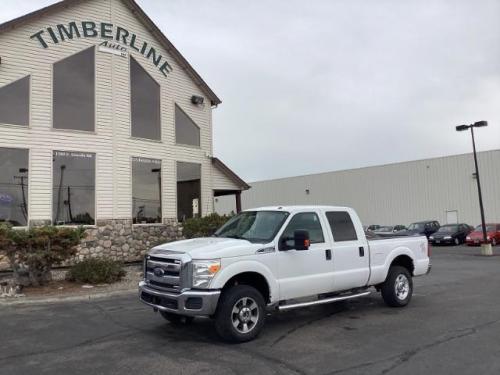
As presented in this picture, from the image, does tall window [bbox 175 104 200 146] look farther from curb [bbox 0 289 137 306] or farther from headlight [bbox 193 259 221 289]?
headlight [bbox 193 259 221 289]

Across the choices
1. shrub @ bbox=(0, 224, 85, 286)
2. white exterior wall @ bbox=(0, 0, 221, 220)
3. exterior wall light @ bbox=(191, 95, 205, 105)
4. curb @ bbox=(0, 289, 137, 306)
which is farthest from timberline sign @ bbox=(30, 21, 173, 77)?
curb @ bbox=(0, 289, 137, 306)

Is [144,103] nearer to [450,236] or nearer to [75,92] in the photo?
[75,92]

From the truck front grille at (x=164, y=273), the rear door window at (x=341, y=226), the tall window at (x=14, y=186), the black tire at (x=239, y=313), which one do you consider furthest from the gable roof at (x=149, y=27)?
Answer: the black tire at (x=239, y=313)

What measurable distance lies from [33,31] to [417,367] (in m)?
16.4

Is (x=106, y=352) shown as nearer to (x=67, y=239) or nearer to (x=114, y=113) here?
(x=67, y=239)

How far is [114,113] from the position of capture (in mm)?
18344

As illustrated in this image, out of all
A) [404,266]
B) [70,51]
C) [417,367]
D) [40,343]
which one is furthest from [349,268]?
[70,51]

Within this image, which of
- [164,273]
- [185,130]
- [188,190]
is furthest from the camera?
[185,130]

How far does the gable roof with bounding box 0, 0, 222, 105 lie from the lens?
16422mm

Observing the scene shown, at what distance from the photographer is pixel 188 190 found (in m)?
20.5

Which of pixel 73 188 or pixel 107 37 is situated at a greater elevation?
pixel 107 37

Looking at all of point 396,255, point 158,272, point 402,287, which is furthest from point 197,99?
point 158,272

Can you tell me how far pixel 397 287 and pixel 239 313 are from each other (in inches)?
155

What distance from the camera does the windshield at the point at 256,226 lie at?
7805 millimetres
